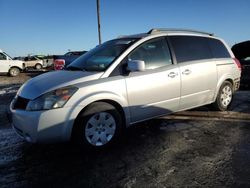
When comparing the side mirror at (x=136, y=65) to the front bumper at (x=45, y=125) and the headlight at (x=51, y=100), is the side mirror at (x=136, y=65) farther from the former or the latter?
the front bumper at (x=45, y=125)

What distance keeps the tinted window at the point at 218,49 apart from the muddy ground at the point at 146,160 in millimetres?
1516

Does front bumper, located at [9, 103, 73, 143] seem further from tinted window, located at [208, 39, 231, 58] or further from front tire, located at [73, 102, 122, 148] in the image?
tinted window, located at [208, 39, 231, 58]

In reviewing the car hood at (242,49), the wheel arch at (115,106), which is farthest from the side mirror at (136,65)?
the car hood at (242,49)

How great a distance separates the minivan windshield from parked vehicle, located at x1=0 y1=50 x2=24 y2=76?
1610 centimetres

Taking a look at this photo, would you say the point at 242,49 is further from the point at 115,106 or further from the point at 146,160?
the point at 146,160

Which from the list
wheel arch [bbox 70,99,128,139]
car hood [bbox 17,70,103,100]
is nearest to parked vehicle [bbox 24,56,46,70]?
car hood [bbox 17,70,103,100]

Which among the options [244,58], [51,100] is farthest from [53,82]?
[244,58]

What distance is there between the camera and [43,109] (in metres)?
3.77

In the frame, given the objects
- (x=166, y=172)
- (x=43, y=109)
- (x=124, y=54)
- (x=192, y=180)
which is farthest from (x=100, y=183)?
(x=124, y=54)

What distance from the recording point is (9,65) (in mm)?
19641

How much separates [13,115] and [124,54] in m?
1.89

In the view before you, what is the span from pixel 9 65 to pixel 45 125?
17.5 metres

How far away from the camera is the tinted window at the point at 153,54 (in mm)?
4656

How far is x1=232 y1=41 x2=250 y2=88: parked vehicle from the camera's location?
8578mm
